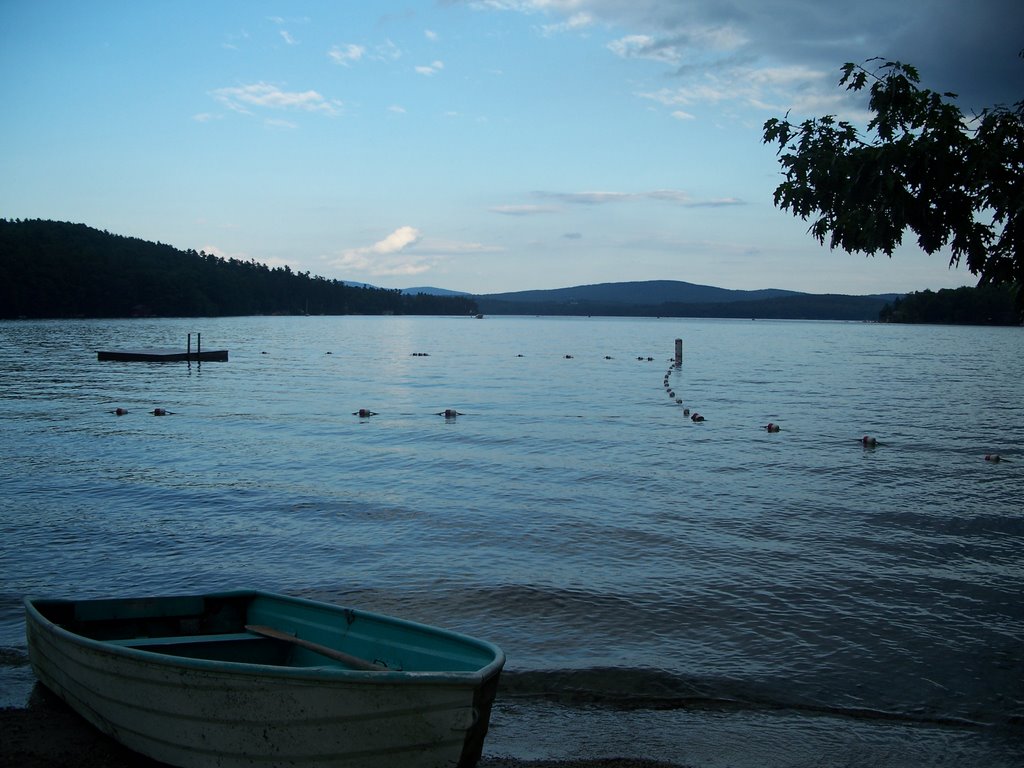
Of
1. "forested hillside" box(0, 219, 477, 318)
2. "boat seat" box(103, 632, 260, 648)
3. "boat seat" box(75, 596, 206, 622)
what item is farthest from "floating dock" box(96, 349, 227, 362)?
"forested hillside" box(0, 219, 477, 318)

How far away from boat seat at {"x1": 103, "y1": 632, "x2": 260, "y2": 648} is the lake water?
171cm

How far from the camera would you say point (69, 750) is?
289 inches

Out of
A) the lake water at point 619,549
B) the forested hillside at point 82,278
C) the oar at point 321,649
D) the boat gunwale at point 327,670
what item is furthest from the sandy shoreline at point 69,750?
the forested hillside at point 82,278

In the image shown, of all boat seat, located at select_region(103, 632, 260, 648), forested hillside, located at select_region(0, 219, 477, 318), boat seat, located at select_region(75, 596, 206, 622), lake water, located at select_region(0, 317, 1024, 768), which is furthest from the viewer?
forested hillside, located at select_region(0, 219, 477, 318)

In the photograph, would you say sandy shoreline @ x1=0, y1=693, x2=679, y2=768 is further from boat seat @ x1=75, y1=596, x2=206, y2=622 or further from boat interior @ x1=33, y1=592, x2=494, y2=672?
boat seat @ x1=75, y1=596, x2=206, y2=622

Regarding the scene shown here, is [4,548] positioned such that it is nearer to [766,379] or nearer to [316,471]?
[316,471]

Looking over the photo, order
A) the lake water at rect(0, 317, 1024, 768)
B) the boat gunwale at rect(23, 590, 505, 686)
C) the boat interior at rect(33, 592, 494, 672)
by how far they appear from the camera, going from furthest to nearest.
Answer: the lake water at rect(0, 317, 1024, 768) → the boat interior at rect(33, 592, 494, 672) → the boat gunwale at rect(23, 590, 505, 686)

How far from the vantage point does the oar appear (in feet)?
23.6

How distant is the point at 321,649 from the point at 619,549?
7942 millimetres

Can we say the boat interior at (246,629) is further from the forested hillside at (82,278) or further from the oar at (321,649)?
the forested hillside at (82,278)

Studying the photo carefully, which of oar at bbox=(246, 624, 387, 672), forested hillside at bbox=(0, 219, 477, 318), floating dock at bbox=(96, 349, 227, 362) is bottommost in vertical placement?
oar at bbox=(246, 624, 387, 672)

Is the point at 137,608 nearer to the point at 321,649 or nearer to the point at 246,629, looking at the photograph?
the point at 246,629

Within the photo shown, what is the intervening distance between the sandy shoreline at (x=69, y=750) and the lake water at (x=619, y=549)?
1.10ft

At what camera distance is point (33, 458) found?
22.6 meters
